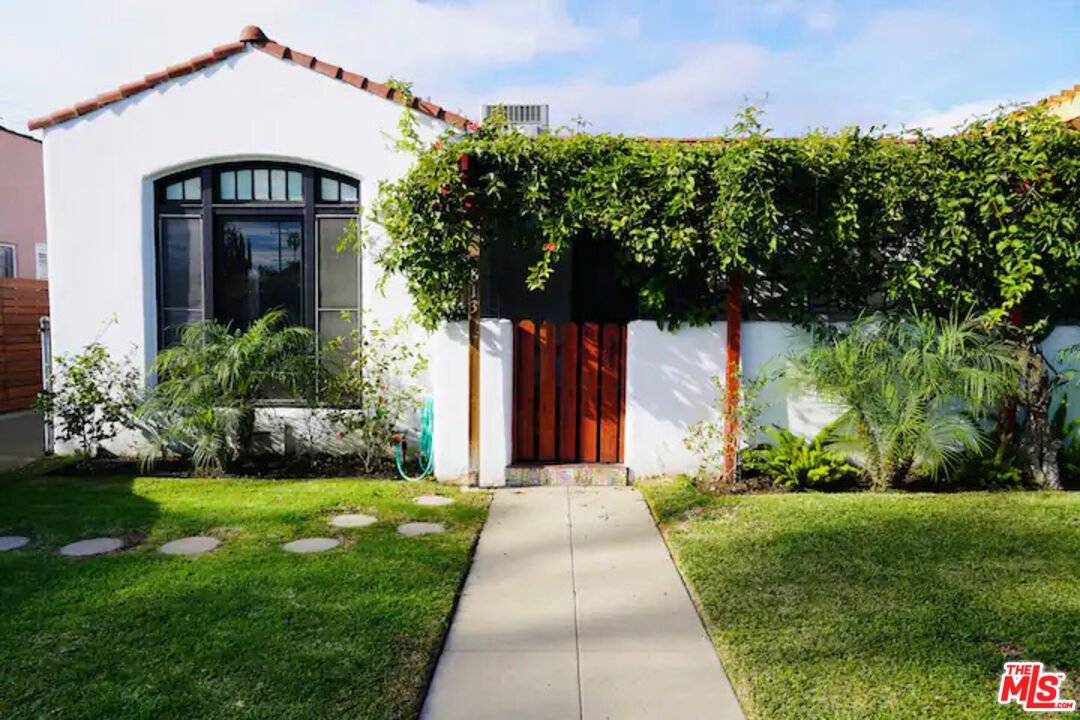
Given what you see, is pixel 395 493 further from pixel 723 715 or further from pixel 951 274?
pixel 951 274

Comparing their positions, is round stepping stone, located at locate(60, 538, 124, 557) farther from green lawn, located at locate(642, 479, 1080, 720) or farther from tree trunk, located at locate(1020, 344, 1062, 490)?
tree trunk, located at locate(1020, 344, 1062, 490)

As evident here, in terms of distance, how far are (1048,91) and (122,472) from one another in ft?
33.2

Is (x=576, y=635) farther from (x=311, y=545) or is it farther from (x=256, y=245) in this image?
(x=256, y=245)

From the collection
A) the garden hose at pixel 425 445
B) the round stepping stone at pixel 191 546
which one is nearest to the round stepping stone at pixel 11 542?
the round stepping stone at pixel 191 546

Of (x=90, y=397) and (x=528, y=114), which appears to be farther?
(x=528, y=114)

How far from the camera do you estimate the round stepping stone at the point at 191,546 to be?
465 cm

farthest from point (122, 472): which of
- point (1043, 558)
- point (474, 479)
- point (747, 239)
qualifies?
point (1043, 558)

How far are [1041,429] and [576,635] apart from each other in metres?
4.83

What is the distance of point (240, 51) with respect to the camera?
7.08 metres

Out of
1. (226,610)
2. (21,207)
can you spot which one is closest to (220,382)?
(226,610)

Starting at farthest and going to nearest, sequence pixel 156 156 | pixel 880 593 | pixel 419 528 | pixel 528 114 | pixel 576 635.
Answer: pixel 528 114 < pixel 156 156 < pixel 419 528 < pixel 880 593 < pixel 576 635

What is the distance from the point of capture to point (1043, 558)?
4414 mm

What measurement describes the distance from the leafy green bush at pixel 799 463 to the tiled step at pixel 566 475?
1098 mm

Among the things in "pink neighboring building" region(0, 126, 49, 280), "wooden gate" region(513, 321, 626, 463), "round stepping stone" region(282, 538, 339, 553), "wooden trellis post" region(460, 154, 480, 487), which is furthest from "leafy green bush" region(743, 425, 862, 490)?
"pink neighboring building" region(0, 126, 49, 280)
